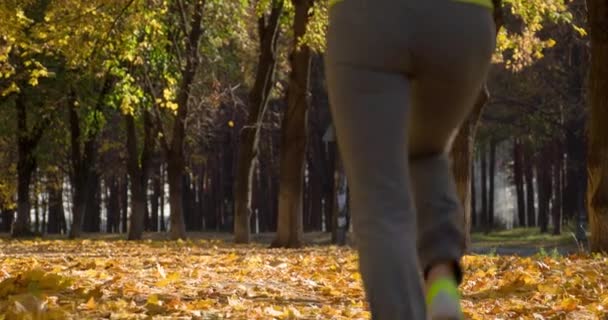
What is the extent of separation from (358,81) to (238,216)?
24.1 meters

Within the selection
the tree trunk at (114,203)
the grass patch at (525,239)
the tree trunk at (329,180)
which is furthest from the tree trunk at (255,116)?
the tree trunk at (114,203)

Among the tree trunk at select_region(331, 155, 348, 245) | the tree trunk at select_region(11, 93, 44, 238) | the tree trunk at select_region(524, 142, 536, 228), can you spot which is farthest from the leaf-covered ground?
the tree trunk at select_region(524, 142, 536, 228)

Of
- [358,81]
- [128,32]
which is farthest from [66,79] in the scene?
[358,81]

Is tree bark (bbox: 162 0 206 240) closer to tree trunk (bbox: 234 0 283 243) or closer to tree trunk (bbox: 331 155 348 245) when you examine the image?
tree trunk (bbox: 234 0 283 243)

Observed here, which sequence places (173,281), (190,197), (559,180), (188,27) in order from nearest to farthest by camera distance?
(173,281) < (188,27) < (559,180) < (190,197)

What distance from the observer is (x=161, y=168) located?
212 feet

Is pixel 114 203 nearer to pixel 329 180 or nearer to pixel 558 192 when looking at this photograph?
pixel 329 180

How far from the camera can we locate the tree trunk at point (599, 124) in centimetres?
1480

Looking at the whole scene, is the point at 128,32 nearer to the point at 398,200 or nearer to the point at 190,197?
the point at 398,200

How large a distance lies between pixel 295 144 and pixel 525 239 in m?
23.7

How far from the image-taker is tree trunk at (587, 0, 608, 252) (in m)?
14.8

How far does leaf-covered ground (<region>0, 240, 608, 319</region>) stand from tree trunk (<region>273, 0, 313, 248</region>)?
1091 cm

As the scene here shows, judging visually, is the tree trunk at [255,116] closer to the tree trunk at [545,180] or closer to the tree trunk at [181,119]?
the tree trunk at [181,119]

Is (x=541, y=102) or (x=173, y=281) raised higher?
(x=541, y=102)
